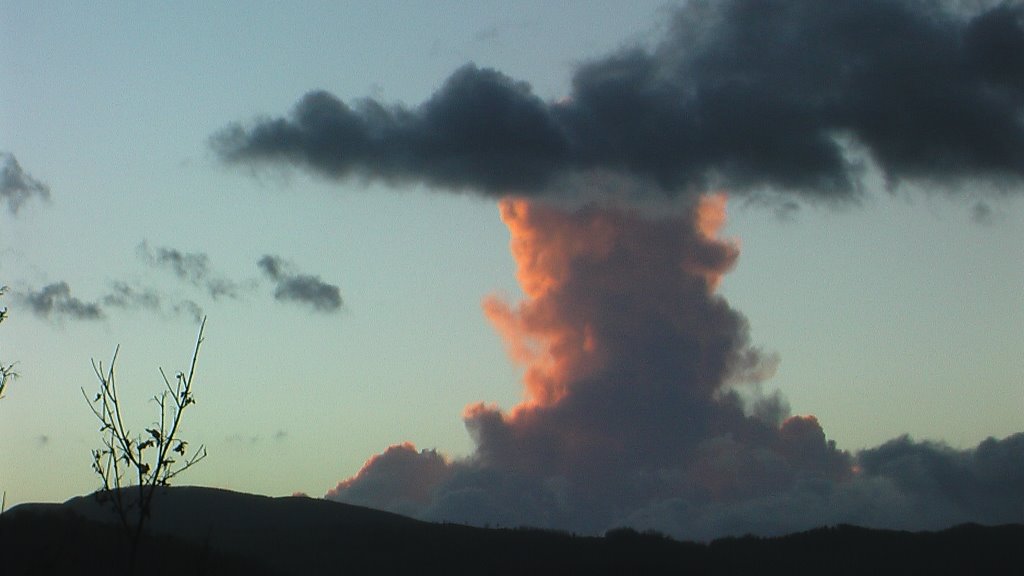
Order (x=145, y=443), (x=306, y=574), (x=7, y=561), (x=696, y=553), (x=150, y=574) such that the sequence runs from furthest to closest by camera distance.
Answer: (x=696, y=553)
(x=306, y=574)
(x=150, y=574)
(x=7, y=561)
(x=145, y=443)

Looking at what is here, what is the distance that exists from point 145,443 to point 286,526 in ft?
463

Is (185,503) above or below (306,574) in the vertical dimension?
above

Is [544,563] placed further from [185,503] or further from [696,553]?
[185,503]

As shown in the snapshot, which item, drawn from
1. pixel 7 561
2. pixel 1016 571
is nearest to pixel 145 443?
pixel 7 561

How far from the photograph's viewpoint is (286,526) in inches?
6688

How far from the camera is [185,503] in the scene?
188 metres

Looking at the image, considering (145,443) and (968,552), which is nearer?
(145,443)

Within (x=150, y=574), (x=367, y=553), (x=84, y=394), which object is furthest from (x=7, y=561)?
(x=367, y=553)

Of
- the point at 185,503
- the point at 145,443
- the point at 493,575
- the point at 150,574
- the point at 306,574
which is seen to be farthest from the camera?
the point at 185,503

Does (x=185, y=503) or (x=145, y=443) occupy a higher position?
(x=185, y=503)

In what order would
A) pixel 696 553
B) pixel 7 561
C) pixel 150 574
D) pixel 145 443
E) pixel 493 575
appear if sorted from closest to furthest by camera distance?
pixel 145 443 → pixel 7 561 → pixel 150 574 → pixel 493 575 → pixel 696 553

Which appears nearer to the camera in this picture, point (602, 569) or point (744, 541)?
point (602, 569)

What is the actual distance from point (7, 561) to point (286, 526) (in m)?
90.3

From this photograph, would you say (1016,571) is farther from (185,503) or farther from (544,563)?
(185,503)
